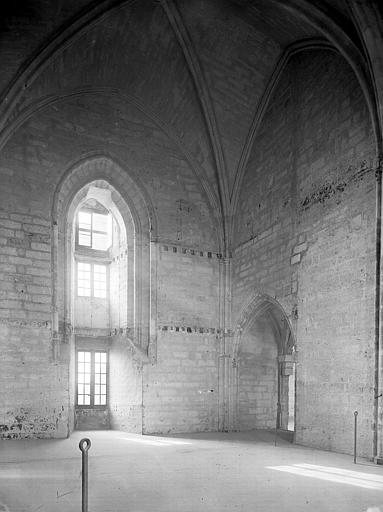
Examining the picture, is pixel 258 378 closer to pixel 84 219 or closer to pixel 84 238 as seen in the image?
pixel 84 238

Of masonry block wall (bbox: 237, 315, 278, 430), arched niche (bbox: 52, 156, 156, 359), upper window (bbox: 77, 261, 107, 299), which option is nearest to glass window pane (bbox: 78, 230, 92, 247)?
upper window (bbox: 77, 261, 107, 299)

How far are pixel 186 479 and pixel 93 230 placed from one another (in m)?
9.60

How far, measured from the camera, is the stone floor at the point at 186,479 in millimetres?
5234

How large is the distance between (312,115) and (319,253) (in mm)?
3052

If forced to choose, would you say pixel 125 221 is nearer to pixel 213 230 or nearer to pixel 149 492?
pixel 213 230

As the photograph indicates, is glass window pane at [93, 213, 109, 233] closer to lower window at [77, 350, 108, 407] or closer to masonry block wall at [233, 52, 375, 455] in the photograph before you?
lower window at [77, 350, 108, 407]

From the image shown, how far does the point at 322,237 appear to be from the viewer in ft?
33.0

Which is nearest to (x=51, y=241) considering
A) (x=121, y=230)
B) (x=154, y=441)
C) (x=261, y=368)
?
(x=121, y=230)

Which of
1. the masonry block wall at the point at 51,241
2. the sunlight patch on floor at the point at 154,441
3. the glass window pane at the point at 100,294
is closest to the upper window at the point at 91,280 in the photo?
the glass window pane at the point at 100,294

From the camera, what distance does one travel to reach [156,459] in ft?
27.0

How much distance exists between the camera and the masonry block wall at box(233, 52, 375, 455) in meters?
8.86

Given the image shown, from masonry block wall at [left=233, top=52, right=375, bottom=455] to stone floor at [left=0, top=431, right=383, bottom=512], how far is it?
1096mm

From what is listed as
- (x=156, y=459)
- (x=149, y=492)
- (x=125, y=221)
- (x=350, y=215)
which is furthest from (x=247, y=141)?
(x=149, y=492)

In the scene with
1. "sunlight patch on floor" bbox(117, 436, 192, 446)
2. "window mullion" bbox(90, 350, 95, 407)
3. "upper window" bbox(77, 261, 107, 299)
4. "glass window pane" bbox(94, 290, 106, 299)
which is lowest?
"sunlight patch on floor" bbox(117, 436, 192, 446)
